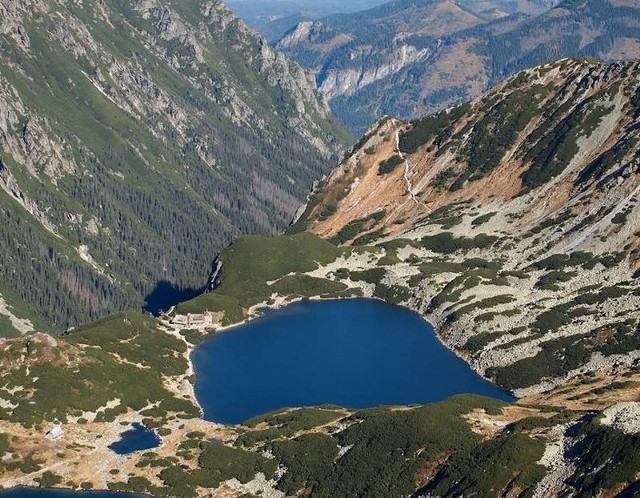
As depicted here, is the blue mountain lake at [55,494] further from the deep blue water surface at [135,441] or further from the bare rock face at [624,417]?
the bare rock face at [624,417]

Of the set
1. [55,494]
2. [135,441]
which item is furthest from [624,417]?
[55,494]

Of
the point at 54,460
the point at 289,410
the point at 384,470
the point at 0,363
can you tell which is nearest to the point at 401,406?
the point at 289,410

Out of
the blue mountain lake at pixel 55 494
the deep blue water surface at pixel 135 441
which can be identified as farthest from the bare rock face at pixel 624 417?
the deep blue water surface at pixel 135 441

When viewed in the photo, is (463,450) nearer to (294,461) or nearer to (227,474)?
(294,461)

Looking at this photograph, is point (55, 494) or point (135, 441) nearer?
point (55, 494)

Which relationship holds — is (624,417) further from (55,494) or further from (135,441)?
(55,494)

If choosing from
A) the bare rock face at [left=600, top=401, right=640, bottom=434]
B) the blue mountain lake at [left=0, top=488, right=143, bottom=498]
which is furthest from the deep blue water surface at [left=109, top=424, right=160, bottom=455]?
the bare rock face at [left=600, top=401, right=640, bottom=434]

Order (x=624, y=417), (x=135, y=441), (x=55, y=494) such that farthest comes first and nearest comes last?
(x=135, y=441)
(x=55, y=494)
(x=624, y=417)

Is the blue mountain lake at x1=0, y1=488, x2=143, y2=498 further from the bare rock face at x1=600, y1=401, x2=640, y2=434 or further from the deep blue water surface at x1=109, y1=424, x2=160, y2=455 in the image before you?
the bare rock face at x1=600, y1=401, x2=640, y2=434
